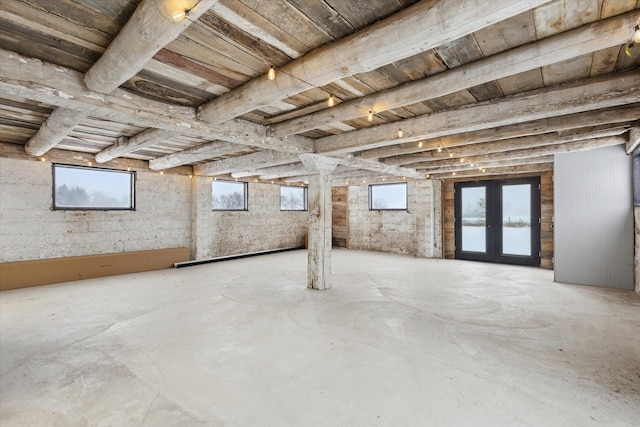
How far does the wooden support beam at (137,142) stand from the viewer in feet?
12.0

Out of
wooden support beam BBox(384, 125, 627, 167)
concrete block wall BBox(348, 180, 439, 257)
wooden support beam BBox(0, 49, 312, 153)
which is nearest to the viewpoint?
wooden support beam BBox(0, 49, 312, 153)

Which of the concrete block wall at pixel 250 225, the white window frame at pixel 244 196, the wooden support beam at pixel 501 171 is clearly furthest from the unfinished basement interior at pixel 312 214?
the white window frame at pixel 244 196

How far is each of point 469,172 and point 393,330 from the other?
5.58m

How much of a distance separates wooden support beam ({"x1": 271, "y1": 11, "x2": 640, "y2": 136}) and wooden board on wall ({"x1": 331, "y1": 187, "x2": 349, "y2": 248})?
7.30 metres

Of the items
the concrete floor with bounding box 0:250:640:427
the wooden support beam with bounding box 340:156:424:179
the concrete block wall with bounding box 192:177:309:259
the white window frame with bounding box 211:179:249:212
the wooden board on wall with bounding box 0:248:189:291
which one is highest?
the wooden support beam with bounding box 340:156:424:179

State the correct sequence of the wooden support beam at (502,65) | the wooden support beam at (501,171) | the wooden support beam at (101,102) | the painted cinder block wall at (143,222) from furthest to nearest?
the wooden support beam at (501,171) → the painted cinder block wall at (143,222) → the wooden support beam at (101,102) → the wooden support beam at (502,65)

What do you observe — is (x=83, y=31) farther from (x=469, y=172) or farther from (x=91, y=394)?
(x=469, y=172)

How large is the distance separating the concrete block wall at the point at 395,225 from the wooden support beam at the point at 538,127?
3782 millimetres

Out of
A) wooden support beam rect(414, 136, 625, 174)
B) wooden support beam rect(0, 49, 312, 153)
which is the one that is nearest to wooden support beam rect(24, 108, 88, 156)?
wooden support beam rect(0, 49, 312, 153)

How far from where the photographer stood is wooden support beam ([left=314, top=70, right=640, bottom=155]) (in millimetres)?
2359

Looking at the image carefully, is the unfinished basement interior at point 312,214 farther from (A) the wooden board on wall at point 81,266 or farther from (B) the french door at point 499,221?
(B) the french door at point 499,221

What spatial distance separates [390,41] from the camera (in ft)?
5.48

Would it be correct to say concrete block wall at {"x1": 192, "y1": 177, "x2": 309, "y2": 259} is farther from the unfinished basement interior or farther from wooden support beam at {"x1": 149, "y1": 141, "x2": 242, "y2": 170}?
wooden support beam at {"x1": 149, "y1": 141, "x2": 242, "y2": 170}

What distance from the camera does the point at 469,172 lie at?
7246mm
